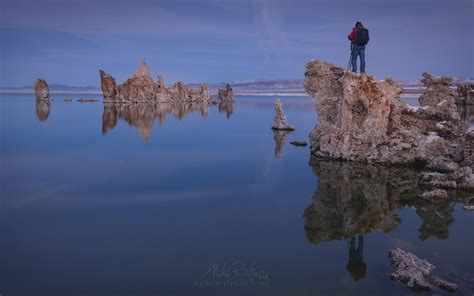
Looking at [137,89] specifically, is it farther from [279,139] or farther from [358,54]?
[358,54]

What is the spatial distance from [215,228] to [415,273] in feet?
16.7

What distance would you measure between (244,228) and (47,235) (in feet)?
16.4

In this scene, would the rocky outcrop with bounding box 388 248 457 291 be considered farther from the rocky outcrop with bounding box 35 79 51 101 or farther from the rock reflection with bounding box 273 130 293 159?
the rocky outcrop with bounding box 35 79 51 101

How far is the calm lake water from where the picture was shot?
7926 mm

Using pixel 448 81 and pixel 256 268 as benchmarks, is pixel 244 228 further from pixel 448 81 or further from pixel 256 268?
pixel 448 81

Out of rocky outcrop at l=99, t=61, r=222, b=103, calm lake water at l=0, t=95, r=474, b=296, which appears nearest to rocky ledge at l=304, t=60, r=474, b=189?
calm lake water at l=0, t=95, r=474, b=296

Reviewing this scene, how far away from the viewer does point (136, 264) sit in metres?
8.55

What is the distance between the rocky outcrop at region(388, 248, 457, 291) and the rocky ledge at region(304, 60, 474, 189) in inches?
388

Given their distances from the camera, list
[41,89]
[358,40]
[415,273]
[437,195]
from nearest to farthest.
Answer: [415,273] < [437,195] < [358,40] < [41,89]

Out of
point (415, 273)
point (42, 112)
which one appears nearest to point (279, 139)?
point (415, 273)

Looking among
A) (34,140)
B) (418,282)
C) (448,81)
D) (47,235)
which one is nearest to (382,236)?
(418,282)

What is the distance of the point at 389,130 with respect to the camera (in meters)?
20.0

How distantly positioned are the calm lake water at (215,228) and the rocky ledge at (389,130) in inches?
43.5

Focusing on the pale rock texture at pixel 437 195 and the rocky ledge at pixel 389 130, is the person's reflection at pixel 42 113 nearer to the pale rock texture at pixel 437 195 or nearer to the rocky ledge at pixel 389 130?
the rocky ledge at pixel 389 130
